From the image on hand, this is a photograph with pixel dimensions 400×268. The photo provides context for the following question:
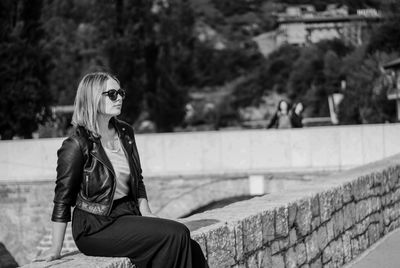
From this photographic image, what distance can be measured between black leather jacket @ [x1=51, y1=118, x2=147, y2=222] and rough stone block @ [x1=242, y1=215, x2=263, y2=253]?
108 cm

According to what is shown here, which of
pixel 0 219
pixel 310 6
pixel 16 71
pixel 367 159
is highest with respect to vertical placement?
pixel 310 6

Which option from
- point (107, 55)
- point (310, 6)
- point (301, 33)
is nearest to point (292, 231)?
point (107, 55)

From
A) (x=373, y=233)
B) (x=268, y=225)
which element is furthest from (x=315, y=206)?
(x=373, y=233)

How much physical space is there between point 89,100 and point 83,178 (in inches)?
13.1

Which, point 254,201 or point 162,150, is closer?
point 254,201

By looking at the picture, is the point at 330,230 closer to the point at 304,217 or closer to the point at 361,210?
the point at 304,217

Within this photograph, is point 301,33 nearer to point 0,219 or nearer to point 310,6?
point 310,6

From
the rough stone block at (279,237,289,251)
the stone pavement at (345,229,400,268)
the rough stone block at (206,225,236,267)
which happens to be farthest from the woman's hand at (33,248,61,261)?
the stone pavement at (345,229,400,268)

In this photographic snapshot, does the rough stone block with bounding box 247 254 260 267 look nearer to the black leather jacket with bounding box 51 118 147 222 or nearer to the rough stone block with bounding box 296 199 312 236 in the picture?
the rough stone block with bounding box 296 199 312 236

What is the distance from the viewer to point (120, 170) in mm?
3535

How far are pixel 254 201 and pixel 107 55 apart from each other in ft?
106

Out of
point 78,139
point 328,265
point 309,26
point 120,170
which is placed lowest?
point 328,265

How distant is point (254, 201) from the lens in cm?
518

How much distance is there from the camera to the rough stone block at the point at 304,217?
5141mm
